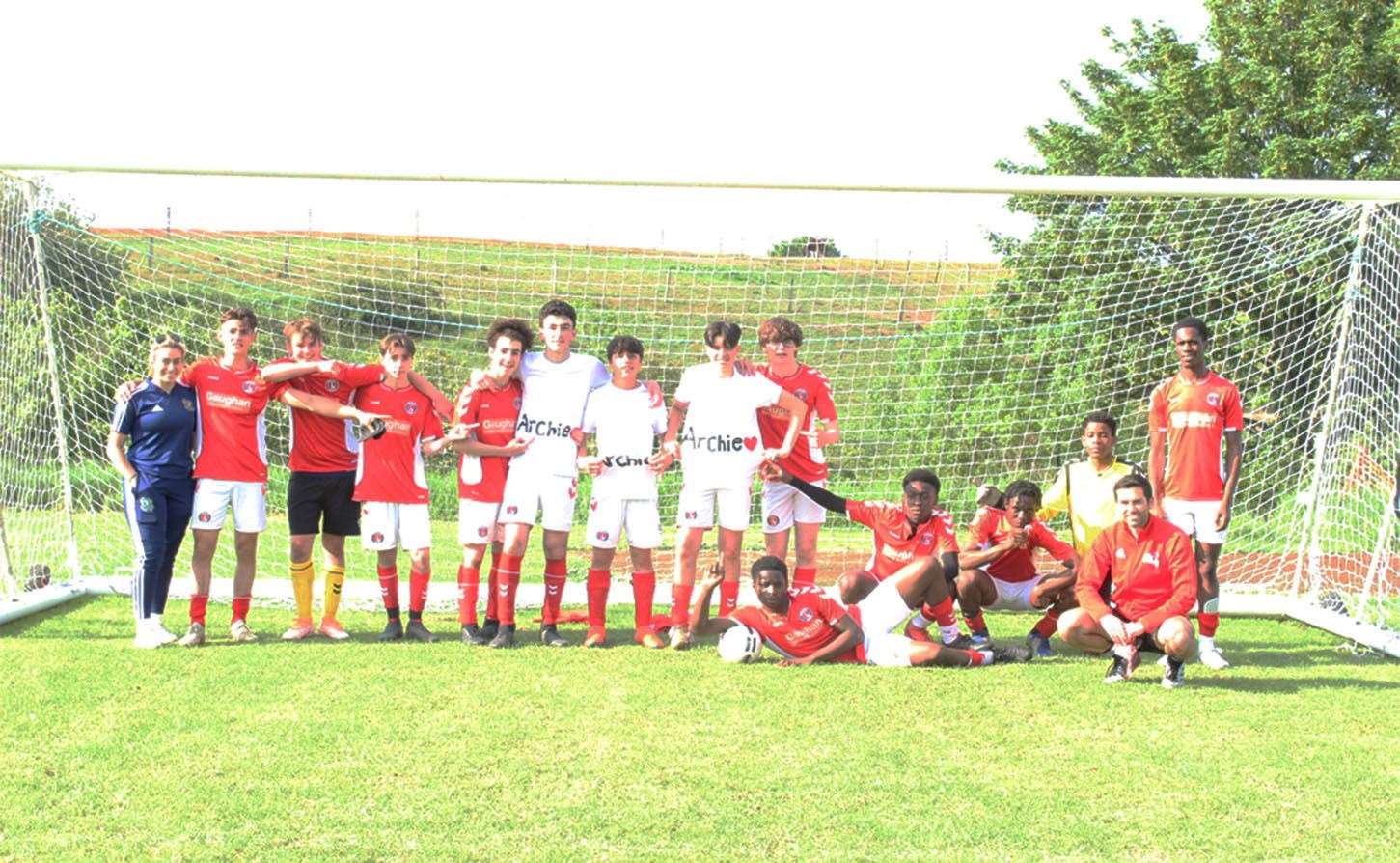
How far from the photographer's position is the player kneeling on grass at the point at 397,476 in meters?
7.13

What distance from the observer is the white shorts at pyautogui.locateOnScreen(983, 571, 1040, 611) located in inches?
302

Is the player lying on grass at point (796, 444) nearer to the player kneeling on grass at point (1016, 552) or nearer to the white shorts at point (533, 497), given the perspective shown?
the player kneeling on grass at point (1016, 552)

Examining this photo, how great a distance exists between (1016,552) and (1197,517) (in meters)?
1.02

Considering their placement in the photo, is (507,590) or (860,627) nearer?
(860,627)

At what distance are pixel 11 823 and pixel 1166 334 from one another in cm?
1093

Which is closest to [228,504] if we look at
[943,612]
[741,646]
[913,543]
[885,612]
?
[741,646]

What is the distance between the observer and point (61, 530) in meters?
9.41

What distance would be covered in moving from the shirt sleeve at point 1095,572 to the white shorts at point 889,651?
0.89 m

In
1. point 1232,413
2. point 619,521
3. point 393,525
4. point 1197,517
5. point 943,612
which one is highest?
point 1232,413

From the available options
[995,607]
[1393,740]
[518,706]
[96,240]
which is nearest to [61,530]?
[96,240]

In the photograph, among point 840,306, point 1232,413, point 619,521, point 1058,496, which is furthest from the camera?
point 840,306

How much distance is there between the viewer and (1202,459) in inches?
283

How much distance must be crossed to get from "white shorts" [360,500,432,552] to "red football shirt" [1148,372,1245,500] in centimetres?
408

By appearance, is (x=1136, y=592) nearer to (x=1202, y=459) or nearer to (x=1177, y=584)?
(x=1177, y=584)
